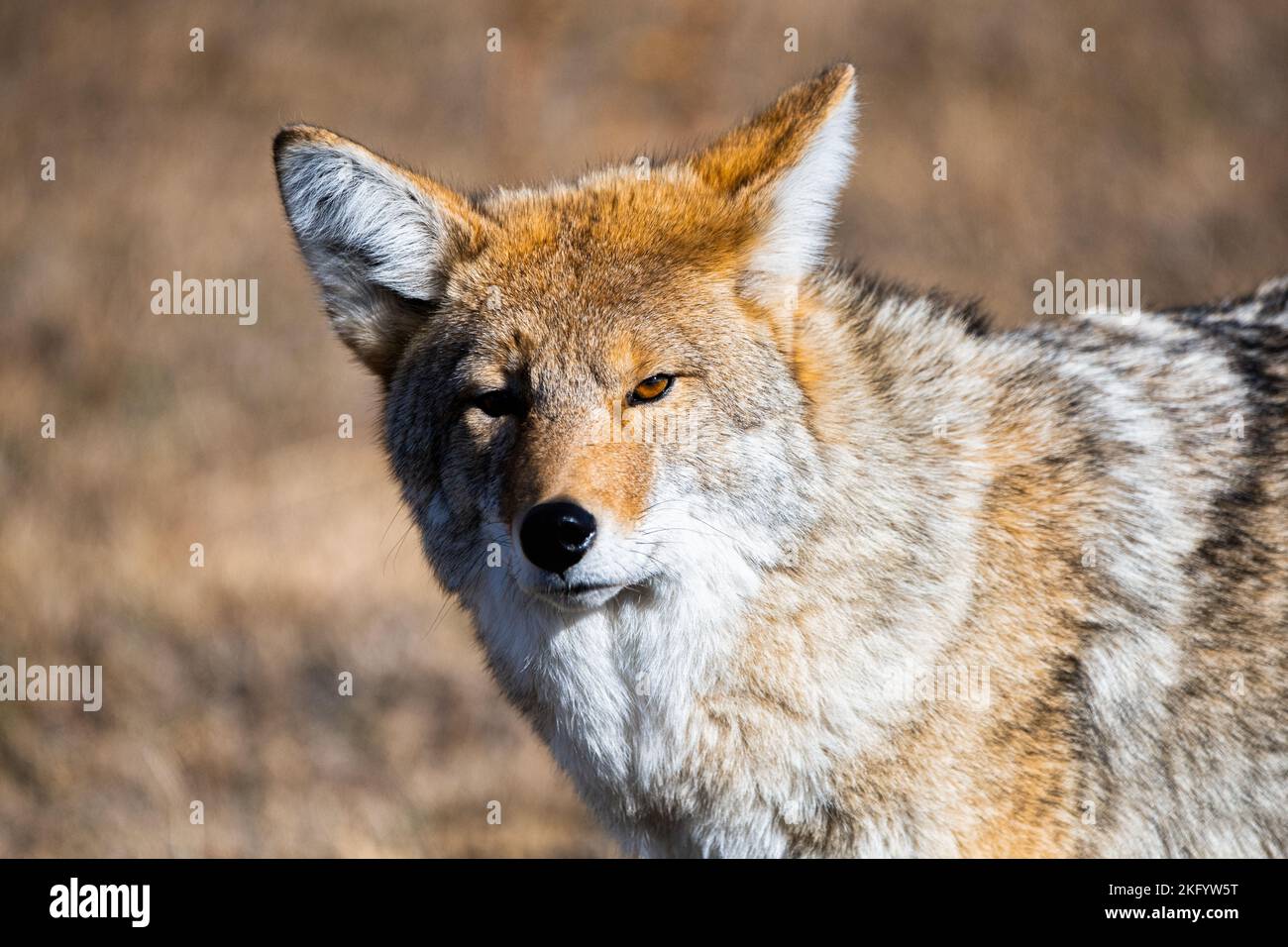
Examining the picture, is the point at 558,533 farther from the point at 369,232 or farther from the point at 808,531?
the point at 369,232

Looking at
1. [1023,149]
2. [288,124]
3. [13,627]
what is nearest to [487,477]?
[288,124]

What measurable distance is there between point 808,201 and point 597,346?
85cm

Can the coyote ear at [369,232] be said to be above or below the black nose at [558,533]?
above

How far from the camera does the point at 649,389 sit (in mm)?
3768

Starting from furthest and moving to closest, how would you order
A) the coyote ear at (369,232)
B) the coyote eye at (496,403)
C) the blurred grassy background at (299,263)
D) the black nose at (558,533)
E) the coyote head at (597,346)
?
1. the blurred grassy background at (299,263)
2. the coyote ear at (369,232)
3. the coyote eye at (496,403)
4. the coyote head at (597,346)
5. the black nose at (558,533)

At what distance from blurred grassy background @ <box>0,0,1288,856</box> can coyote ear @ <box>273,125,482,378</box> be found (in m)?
2.93

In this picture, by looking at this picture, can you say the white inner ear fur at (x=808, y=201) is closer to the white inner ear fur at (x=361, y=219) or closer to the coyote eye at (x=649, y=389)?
the coyote eye at (x=649, y=389)

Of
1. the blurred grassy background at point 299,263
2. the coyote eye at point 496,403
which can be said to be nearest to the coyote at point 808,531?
the coyote eye at point 496,403

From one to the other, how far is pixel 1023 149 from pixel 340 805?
36.9ft

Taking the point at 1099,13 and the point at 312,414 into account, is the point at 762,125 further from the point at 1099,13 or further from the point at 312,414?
the point at 1099,13

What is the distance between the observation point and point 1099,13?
1563 centimetres

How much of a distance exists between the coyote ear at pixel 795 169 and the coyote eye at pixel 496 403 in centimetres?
83

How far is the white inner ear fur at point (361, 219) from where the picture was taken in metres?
4.19

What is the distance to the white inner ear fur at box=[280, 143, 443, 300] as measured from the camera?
165 inches
